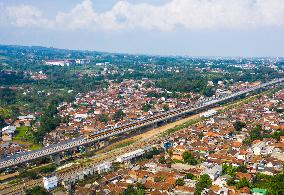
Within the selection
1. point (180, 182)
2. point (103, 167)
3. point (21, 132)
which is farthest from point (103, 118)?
point (180, 182)

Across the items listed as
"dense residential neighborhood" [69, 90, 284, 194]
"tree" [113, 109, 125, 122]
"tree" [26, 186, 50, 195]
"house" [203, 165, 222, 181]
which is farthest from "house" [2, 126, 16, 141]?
"house" [203, 165, 222, 181]

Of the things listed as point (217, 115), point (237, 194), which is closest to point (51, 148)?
point (237, 194)

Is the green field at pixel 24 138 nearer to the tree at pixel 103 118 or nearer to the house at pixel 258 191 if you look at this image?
the tree at pixel 103 118

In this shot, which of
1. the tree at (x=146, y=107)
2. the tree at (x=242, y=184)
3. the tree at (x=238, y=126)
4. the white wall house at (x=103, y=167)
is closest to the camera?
the tree at (x=242, y=184)

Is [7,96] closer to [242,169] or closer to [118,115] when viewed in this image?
[118,115]

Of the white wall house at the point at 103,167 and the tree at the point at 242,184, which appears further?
the white wall house at the point at 103,167

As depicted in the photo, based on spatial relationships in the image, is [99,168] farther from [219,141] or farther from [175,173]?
[219,141]

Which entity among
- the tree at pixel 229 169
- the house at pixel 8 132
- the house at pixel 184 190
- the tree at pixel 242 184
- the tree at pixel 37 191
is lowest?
the house at pixel 8 132

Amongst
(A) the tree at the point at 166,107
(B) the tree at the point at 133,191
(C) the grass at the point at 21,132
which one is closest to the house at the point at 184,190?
(B) the tree at the point at 133,191
